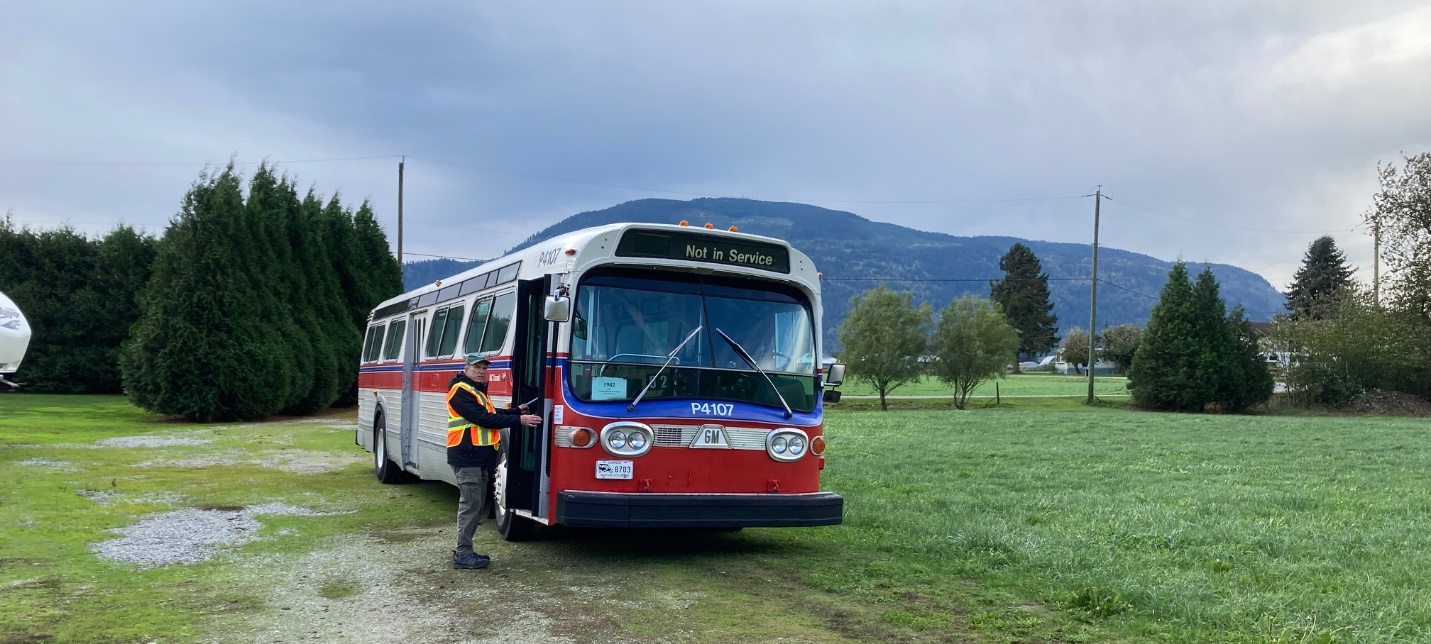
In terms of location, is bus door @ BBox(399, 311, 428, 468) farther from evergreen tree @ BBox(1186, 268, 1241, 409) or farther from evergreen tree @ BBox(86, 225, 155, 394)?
evergreen tree @ BBox(1186, 268, 1241, 409)

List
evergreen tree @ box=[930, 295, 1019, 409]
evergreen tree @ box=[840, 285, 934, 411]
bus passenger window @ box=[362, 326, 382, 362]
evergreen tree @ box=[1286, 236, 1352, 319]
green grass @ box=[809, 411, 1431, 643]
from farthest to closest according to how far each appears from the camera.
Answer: evergreen tree @ box=[1286, 236, 1352, 319] < evergreen tree @ box=[930, 295, 1019, 409] < evergreen tree @ box=[840, 285, 934, 411] < bus passenger window @ box=[362, 326, 382, 362] < green grass @ box=[809, 411, 1431, 643]

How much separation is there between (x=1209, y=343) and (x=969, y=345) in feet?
35.8

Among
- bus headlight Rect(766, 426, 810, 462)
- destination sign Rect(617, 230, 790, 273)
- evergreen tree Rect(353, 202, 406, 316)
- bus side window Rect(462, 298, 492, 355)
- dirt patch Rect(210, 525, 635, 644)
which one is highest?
evergreen tree Rect(353, 202, 406, 316)

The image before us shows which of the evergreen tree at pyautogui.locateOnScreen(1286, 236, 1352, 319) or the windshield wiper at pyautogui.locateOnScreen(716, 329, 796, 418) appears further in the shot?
the evergreen tree at pyautogui.locateOnScreen(1286, 236, 1352, 319)

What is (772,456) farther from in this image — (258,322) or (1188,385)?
(1188,385)

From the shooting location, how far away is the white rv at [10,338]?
17225 millimetres

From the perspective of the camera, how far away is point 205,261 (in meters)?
28.8

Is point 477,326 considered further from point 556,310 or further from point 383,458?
point 383,458

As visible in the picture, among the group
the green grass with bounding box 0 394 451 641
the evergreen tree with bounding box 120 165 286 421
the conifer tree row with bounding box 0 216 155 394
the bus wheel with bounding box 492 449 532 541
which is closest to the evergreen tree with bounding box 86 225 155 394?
the conifer tree row with bounding box 0 216 155 394

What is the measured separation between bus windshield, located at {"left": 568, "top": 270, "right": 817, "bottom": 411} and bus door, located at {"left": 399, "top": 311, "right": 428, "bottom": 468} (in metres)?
5.50

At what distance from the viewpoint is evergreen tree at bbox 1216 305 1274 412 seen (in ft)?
163

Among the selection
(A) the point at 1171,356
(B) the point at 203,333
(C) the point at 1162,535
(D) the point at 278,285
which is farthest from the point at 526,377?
(A) the point at 1171,356

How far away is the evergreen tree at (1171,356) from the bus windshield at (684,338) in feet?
149

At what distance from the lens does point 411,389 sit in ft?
46.6
